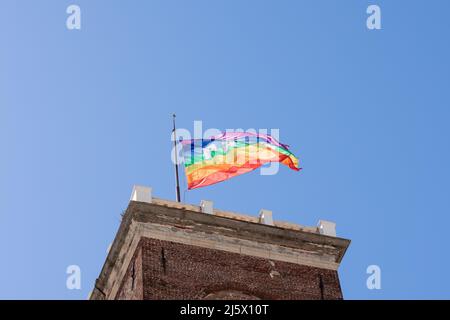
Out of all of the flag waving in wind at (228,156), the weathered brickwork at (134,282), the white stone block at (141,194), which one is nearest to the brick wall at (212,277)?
the weathered brickwork at (134,282)

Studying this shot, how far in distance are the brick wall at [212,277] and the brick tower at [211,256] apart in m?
0.03

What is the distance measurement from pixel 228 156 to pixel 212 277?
514 cm

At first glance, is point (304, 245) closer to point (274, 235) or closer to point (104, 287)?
point (274, 235)

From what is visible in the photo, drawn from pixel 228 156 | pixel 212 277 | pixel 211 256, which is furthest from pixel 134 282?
pixel 228 156

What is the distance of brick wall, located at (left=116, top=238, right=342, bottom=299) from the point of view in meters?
30.6

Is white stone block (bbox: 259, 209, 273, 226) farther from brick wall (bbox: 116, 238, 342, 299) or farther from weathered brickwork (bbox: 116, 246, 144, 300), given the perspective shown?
weathered brickwork (bbox: 116, 246, 144, 300)

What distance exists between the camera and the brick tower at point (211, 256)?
31.0 m

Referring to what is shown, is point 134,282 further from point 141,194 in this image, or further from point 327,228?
point 327,228

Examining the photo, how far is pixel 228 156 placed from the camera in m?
35.1

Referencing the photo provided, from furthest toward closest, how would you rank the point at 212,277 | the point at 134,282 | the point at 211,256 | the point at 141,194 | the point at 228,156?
the point at 228,156 → the point at 141,194 → the point at 211,256 → the point at 212,277 → the point at 134,282

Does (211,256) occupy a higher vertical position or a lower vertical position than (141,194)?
lower

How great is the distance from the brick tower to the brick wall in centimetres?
3
